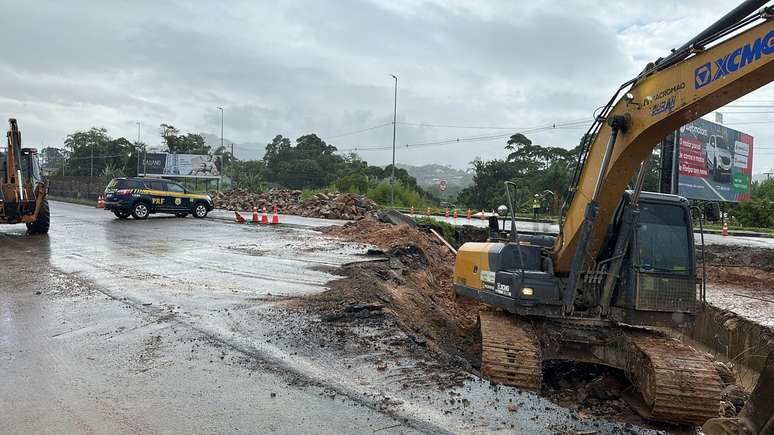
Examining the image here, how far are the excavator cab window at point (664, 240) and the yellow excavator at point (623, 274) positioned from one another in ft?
0.04

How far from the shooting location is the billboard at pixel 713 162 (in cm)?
3244

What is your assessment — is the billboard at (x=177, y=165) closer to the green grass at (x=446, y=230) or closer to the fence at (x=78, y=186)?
the fence at (x=78, y=186)

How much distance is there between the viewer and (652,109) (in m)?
5.54

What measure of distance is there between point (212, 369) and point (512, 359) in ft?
9.91

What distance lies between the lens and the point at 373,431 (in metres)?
4.12

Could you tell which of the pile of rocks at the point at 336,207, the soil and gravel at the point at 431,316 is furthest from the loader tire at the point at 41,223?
the pile of rocks at the point at 336,207

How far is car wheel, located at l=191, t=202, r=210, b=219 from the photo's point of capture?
82.4ft

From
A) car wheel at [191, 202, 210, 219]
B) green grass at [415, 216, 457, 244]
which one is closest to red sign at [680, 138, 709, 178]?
green grass at [415, 216, 457, 244]

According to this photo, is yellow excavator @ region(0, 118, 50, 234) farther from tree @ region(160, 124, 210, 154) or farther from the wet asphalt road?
tree @ region(160, 124, 210, 154)

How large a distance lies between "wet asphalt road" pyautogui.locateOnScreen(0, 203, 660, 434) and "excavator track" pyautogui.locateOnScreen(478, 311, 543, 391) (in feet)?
1.89

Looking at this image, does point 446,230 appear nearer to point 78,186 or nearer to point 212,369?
point 212,369

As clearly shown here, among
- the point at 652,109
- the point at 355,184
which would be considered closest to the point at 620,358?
the point at 652,109

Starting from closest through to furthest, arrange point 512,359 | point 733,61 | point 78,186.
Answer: point 733,61, point 512,359, point 78,186

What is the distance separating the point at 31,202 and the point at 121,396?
14.2m
